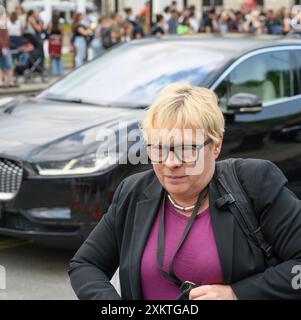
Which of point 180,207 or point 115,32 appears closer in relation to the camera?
point 180,207

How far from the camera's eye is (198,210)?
2176mm

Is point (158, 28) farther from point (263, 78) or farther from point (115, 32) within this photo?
point (263, 78)

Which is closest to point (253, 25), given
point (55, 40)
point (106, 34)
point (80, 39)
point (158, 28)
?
point (158, 28)

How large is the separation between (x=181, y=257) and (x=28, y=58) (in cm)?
1549

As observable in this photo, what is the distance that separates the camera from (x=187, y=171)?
7.07 feet

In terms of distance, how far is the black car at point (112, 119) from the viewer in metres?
4.70

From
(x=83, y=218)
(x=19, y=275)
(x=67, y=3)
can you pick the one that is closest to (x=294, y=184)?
(x=83, y=218)

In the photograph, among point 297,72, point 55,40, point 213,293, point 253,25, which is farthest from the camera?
point 253,25

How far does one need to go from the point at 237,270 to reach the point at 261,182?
277 millimetres

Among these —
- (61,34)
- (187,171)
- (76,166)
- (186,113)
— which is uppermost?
(186,113)

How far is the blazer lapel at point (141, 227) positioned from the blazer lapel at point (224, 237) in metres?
0.20

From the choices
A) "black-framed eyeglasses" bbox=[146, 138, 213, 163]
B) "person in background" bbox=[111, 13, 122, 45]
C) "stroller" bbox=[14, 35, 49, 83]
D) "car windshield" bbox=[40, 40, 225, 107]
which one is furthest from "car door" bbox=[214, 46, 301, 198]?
"person in background" bbox=[111, 13, 122, 45]

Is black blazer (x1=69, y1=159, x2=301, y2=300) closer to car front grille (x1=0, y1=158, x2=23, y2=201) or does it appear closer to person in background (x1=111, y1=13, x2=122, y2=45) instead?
car front grille (x1=0, y1=158, x2=23, y2=201)
